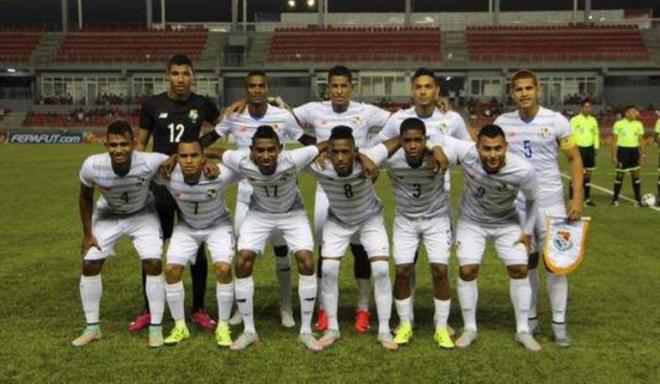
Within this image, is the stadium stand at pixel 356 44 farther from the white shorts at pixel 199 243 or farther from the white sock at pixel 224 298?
the white sock at pixel 224 298

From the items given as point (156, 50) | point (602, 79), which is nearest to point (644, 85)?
point (602, 79)

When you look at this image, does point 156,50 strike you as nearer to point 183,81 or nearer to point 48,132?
point 48,132

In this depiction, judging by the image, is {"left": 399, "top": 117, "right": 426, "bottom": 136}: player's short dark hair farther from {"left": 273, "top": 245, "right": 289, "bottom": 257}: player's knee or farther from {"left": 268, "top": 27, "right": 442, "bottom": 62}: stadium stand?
{"left": 268, "top": 27, "right": 442, "bottom": 62}: stadium stand

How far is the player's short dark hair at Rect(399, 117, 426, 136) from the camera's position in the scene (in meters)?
5.55

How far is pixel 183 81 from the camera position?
20.6 ft

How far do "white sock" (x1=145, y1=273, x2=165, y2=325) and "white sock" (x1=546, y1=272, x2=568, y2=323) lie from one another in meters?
3.42

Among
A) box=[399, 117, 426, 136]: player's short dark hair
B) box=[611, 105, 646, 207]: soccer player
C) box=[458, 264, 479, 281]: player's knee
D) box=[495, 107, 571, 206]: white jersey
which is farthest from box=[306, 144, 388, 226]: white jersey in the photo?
box=[611, 105, 646, 207]: soccer player

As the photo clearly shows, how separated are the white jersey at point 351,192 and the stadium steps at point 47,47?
1956 inches

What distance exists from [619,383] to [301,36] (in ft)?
164

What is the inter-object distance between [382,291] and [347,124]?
1.61m

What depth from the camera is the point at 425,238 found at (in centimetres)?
593

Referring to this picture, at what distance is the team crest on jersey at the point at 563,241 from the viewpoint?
573 centimetres

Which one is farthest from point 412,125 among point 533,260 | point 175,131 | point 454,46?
point 454,46

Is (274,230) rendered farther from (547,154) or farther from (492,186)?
(547,154)
